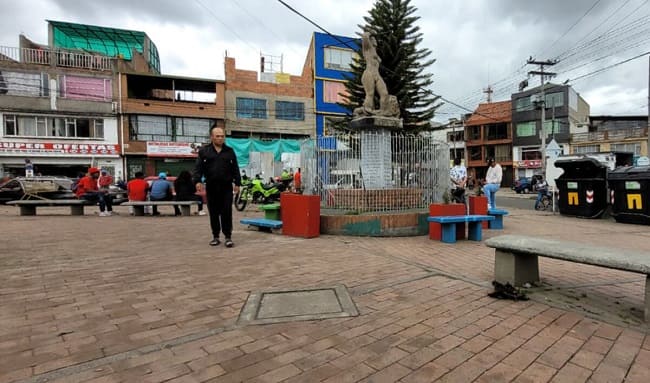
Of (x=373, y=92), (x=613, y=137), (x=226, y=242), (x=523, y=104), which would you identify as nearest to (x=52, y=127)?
(x=373, y=92)

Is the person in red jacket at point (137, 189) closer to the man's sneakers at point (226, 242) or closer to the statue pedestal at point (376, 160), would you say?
the man's sneakers at point (226, 242)

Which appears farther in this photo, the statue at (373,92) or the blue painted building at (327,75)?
the blue painted building at (327,75)

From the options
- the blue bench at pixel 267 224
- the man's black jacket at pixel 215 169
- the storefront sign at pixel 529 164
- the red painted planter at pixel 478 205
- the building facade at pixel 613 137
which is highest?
the building facade at pixel 613 137

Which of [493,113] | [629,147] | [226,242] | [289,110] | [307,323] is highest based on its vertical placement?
[493,113]

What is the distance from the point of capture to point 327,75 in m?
33.8

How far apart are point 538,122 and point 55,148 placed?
157 feet

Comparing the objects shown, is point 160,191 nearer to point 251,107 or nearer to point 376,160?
point 376,160

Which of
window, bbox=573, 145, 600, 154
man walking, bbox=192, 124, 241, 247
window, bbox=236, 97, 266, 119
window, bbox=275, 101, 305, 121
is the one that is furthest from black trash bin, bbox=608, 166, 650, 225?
window, bbox=573, 145, 600, 154

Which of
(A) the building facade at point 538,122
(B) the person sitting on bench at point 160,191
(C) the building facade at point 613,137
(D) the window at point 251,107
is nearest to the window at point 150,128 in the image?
(D) the window at point 251,107

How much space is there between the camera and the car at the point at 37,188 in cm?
1647

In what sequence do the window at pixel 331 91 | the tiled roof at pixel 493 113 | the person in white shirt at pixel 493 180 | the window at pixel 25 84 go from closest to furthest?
the person in white shirt at pixel 493 180
the window at pixel 25 84
the window at pixel 331 91
the tiled roof at pixel 493 113

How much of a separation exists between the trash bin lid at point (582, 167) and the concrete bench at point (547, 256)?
30.6 ft

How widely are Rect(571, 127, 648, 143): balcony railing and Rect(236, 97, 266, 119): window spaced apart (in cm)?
3518

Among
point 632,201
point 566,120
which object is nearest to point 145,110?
point 632,201
